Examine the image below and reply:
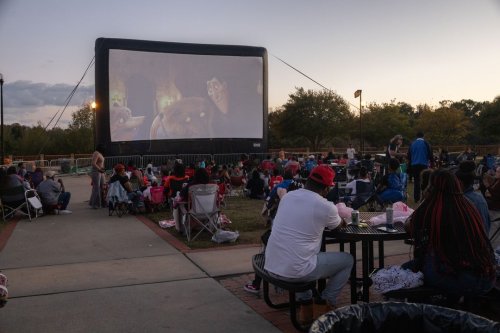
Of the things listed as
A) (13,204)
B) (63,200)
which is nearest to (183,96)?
(63,200)

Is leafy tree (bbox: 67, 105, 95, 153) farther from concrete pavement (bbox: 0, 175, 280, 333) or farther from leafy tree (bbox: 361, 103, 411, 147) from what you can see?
concrete pavement (bbox: 0, 175, 280, 333)

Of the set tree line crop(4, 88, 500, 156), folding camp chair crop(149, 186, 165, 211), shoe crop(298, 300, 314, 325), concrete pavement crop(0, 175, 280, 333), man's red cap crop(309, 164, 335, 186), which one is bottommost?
concrete pavement crop(0, 175, 280, 333)

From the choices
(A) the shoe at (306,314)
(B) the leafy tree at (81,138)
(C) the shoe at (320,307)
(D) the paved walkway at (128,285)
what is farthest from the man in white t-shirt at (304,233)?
(B) the leafy tree at (81,138)

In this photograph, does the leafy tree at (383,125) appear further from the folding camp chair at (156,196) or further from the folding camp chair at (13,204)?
the folding camp chair at (13,204)

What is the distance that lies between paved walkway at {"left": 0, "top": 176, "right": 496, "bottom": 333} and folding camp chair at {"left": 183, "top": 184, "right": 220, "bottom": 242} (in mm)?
413

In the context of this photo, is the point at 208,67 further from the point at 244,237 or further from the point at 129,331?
the point at 129,331

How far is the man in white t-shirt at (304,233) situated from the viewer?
11.8 feet

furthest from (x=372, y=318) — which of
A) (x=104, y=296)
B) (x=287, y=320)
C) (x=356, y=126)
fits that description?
(x=356, y=126)

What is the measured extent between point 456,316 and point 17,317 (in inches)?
139

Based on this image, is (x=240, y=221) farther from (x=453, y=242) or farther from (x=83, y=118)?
(x=83, y=118)

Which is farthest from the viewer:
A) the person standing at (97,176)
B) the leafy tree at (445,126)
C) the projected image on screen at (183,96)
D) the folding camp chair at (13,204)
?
the leafy tree at (445,126)

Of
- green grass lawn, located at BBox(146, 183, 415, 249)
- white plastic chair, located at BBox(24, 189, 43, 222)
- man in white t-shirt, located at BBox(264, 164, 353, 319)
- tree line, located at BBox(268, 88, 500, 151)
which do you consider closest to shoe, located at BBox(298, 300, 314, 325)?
man in white t-shirt, located at BBox(264, 164, 353, 319)

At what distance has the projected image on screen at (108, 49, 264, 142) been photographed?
2189cm

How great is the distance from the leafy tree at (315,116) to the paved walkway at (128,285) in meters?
35.5
